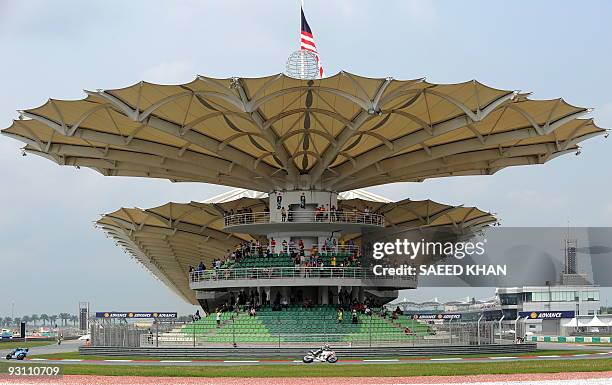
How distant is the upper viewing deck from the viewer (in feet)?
207

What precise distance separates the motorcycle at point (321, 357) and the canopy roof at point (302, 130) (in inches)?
569

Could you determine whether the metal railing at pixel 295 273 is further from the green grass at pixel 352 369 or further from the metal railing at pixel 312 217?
the green grass at pixel 352 369

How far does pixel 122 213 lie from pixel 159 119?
3208cm

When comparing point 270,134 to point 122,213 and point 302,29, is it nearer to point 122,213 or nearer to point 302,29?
point 302,29

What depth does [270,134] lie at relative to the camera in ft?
181

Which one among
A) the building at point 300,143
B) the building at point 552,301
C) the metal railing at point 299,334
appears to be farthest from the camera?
the building at point 552,301

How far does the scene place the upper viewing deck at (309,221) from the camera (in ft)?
207

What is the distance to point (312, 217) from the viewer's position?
63.8 m

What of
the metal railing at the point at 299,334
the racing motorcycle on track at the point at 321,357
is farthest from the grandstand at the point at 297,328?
the racing motorcycle on track at the point at 321,357

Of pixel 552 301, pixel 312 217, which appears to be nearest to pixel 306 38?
pixel 312 217

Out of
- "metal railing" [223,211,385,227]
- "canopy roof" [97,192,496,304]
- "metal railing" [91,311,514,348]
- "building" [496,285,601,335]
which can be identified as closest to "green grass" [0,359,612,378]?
"metal railing" [91,311,514,348]

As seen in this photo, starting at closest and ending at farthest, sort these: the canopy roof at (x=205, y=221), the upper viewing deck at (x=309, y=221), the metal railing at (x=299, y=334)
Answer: the metal railing at (x=299, y=334) < the upper viewing deck at (x=309, y=221) < the canopy roof at (x=205, y=221)

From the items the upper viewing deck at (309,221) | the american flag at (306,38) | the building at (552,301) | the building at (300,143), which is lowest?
the building at (552,301)

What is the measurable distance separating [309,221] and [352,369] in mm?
28453
